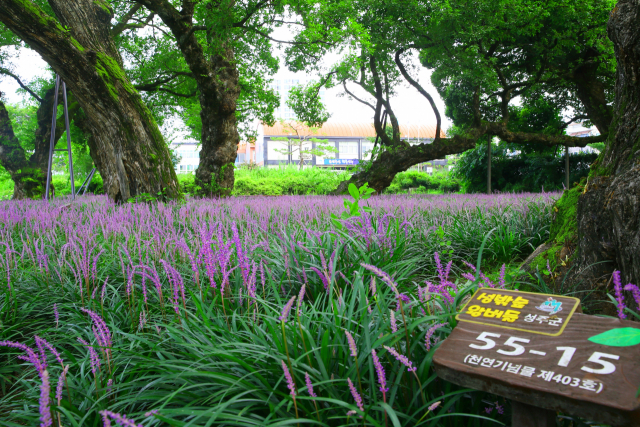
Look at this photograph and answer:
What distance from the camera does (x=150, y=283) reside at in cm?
260

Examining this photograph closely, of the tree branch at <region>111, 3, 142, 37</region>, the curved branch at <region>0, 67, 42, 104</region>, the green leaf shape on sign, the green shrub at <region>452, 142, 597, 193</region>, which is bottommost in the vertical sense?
the green leaf shape on sign

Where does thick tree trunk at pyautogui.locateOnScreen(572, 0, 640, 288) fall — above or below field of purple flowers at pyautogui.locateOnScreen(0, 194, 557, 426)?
above

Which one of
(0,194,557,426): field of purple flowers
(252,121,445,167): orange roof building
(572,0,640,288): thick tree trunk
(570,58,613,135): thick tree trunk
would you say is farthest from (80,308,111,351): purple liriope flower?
(252,121,445,167): orange roof building

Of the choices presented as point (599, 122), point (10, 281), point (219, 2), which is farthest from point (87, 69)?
point (599, 122)

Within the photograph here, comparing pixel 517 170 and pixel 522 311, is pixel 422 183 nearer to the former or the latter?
pixel 517 170

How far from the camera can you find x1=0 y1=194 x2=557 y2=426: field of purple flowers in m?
1.21

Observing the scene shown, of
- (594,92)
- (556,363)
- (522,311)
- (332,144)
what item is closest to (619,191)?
(522,311)

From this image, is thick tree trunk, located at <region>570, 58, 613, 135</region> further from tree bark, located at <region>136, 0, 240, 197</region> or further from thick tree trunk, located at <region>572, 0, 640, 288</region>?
thick tree trunk, located at <region>572, 0, 640, 288</region>

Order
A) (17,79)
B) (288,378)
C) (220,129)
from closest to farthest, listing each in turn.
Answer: (288,378) < (220,129) < (17,79)

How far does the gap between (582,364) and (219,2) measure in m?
9.17

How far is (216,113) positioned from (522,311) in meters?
9.46

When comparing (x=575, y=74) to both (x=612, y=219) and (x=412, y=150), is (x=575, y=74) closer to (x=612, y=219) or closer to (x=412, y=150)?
(x=412, y=150)

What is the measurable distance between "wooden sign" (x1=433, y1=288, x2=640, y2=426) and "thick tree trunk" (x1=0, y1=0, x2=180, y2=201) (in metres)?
6.49

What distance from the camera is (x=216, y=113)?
9.55 meters
